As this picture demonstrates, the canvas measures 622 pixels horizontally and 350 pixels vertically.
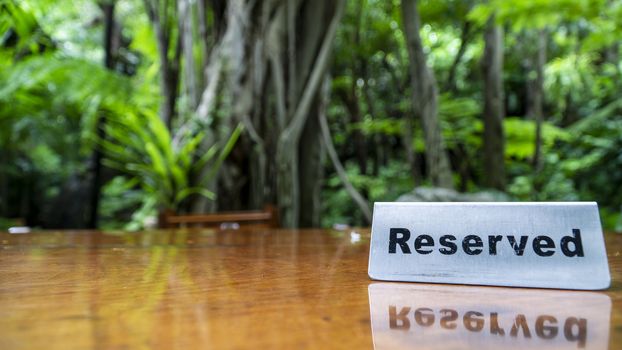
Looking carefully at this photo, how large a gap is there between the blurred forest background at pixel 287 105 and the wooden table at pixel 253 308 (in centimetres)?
98

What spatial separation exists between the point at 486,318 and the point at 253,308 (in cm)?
8

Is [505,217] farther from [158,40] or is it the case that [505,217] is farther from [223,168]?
[158,40]

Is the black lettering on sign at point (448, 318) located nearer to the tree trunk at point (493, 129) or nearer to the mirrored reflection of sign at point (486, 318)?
the mirrored reflection of sign at point (486, 318)

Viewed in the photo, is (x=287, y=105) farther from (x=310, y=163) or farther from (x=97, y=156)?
(x=97, y=156)

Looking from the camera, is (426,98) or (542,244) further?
(426,98)

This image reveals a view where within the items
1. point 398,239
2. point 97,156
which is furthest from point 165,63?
point 398,239

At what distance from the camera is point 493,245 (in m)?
0.25

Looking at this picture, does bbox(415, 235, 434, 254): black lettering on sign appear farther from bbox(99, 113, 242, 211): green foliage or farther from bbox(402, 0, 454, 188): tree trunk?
bbox(402, 0, 454, 188): tree trunk

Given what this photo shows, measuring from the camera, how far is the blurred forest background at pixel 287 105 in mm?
1638

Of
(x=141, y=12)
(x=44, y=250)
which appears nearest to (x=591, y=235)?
(x=44, y=250)

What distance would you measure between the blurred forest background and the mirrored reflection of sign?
1.09m

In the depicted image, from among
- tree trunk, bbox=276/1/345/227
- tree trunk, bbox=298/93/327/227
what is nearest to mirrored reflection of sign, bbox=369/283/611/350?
tree trunk, bbox=276/1/345/227

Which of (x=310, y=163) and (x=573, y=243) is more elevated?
(x=310, y=163)

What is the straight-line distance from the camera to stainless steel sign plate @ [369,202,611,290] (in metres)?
0.24
